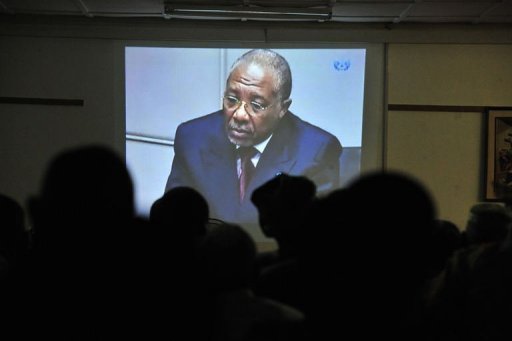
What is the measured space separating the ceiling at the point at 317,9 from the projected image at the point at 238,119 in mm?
331

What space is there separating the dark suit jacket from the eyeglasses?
13cm

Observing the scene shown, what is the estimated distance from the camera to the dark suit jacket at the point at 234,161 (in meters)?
4.67

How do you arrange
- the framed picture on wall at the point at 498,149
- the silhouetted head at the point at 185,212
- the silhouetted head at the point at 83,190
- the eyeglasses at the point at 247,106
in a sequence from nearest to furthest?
the silhouetted head at the point at 83,190
the silhouetted head at the point at 185,212
the eyeglasses at the point at 247,106
the framed picture on wall at the point at 498,149

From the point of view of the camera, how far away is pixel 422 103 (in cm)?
486

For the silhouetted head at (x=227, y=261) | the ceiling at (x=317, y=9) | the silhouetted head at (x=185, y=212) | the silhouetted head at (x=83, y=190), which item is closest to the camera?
the silhouetted head at (x=83, y=190)

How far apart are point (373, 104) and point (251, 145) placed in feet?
3.67

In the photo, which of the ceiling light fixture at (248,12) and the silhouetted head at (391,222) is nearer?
the silhouetted head at (391,222)

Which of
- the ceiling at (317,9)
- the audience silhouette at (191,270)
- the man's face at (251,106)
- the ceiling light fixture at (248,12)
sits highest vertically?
the ceiling at (317,9)

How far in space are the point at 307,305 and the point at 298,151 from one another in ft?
11.5

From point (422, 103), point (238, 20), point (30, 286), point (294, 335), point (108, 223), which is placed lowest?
point (294, 335)

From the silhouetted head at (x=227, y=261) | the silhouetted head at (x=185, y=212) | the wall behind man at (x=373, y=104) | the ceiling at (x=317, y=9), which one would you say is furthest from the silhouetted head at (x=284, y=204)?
the wall behind man at (x=373, y=104)

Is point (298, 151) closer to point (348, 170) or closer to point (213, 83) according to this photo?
point (348, 170)

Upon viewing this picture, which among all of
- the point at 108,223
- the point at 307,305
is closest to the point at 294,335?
the point at 307,305

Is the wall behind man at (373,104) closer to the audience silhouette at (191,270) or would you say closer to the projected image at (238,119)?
the projected image at (238,119)
